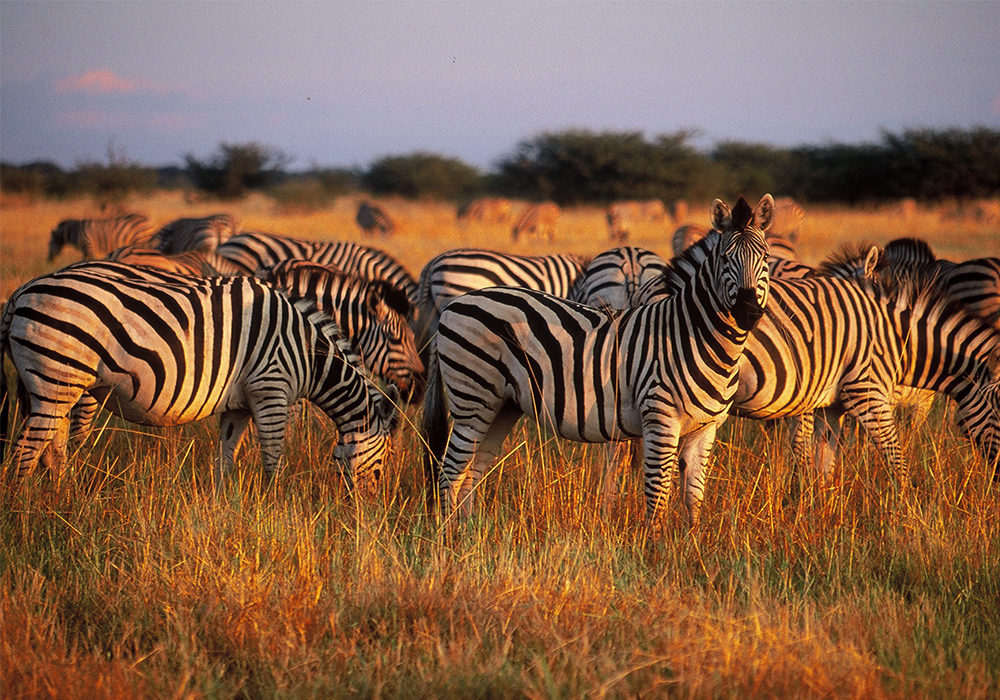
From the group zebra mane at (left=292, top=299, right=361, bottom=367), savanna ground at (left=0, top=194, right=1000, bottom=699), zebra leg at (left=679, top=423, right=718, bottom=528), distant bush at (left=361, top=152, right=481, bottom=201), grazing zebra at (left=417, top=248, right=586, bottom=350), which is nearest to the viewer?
savanna ground at (left=0, top=194, right=1000, bottom=699)

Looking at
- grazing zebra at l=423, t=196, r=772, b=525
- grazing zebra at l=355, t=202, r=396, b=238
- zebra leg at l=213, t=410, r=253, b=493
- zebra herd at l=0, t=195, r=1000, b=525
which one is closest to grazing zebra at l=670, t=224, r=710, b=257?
zebra herd at l=0, t=195, r=1000, b=525

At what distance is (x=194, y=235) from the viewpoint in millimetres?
12828

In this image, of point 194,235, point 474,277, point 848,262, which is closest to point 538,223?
point 194,235

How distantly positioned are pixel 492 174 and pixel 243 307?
1801 inches

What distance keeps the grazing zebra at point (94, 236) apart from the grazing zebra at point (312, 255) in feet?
23.4

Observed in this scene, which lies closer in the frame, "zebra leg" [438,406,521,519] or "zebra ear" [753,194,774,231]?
"zebra ear" [753,194,774,231]

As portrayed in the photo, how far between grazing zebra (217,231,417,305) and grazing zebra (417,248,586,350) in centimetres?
94

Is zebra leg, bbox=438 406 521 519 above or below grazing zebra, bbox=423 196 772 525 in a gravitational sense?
below

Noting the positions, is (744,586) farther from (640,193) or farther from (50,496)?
(640,193)

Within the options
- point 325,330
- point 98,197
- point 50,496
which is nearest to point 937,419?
point 325,330

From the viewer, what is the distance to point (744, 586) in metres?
3.88

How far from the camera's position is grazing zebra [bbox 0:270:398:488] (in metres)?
4.66

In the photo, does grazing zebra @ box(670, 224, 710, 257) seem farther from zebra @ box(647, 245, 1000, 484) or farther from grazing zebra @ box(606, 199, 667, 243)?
grazing zebra @ box(606, 199, 667, 243)

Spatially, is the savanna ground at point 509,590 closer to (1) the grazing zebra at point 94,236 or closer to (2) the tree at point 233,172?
(1) the grazing zebra at point 94,236
